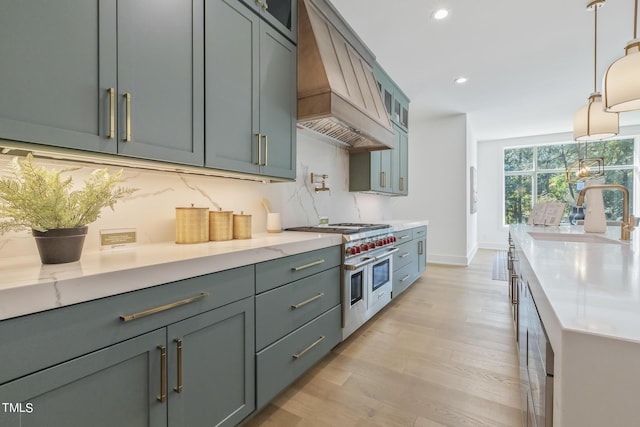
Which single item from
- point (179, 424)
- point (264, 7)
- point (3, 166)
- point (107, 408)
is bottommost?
point (179, 424)

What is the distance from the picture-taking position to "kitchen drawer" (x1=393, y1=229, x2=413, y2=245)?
10.8 feet

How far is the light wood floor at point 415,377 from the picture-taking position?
154cm

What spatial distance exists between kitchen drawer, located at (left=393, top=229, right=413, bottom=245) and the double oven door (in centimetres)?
29

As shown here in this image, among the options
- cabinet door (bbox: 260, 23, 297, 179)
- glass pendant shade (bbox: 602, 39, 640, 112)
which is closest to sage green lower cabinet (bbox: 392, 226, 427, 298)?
cabinet door (bbox: 260, 23, 297, 179)

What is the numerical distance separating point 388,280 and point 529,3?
275cm

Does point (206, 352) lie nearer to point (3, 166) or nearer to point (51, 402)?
point (51, 402)

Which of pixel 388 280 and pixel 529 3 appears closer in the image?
pixel 529 3

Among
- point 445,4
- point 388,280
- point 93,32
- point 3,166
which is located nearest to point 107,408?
point 3,166

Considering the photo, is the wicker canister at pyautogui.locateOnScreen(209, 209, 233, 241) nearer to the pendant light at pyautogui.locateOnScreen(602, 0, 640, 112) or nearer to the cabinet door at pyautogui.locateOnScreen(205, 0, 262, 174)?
the cabinet door at pyautogui.locateOnScreen(205, 0, 262, 174)

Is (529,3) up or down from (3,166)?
up

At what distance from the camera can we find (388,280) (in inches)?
118

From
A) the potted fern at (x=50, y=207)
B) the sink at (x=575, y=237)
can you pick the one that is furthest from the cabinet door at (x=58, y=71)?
the sink at (x=575, y=237)

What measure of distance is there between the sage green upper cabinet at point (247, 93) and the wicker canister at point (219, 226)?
322 mm

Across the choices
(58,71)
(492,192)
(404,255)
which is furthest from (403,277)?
(492,192)
